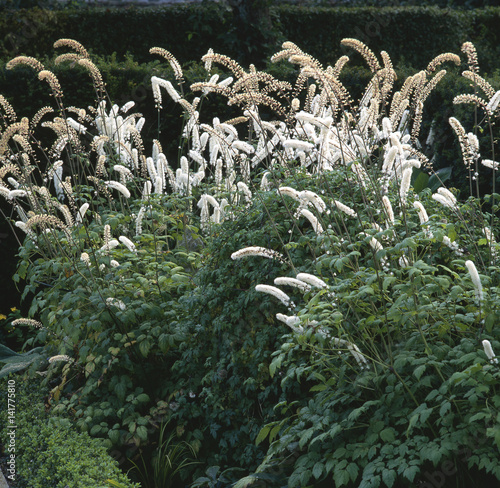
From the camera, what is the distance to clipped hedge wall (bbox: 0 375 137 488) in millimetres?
3516

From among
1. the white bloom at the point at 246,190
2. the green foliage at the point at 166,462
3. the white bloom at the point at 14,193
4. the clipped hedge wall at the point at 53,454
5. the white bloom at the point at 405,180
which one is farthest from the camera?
the white bloom at the point at 14,193

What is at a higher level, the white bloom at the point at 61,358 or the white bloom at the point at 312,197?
the white bloom at the point at 312,197

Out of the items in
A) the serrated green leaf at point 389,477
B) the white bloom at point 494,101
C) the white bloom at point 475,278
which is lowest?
the serrated green leaf at point 389,477

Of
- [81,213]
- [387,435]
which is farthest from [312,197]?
[81,213]

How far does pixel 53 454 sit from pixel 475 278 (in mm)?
2659

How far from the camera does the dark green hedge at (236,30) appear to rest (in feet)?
35.4

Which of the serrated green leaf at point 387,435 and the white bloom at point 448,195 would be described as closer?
the serrated green leaf at point 387,435

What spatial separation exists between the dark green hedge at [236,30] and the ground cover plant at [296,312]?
20.6 ft

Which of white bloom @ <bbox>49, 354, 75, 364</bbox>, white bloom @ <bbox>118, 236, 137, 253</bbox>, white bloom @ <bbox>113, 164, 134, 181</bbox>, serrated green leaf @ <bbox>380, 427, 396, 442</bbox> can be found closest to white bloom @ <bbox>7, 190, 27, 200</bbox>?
white bloom @ <bbox>113, 164, 134, 181</bbox>

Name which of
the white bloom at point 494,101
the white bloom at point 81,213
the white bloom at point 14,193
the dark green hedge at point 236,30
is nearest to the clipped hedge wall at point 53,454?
the white bloom at point 81,213

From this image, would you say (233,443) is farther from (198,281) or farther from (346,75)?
(346,75)

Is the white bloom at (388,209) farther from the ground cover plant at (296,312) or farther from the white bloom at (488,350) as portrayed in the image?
the white bloom at (488,350)

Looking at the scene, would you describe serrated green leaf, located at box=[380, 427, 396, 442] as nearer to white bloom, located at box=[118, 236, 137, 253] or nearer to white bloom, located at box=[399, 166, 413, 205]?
white bloom, located at box=[399, 166, 413, 205]

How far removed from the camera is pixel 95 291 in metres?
4.37
